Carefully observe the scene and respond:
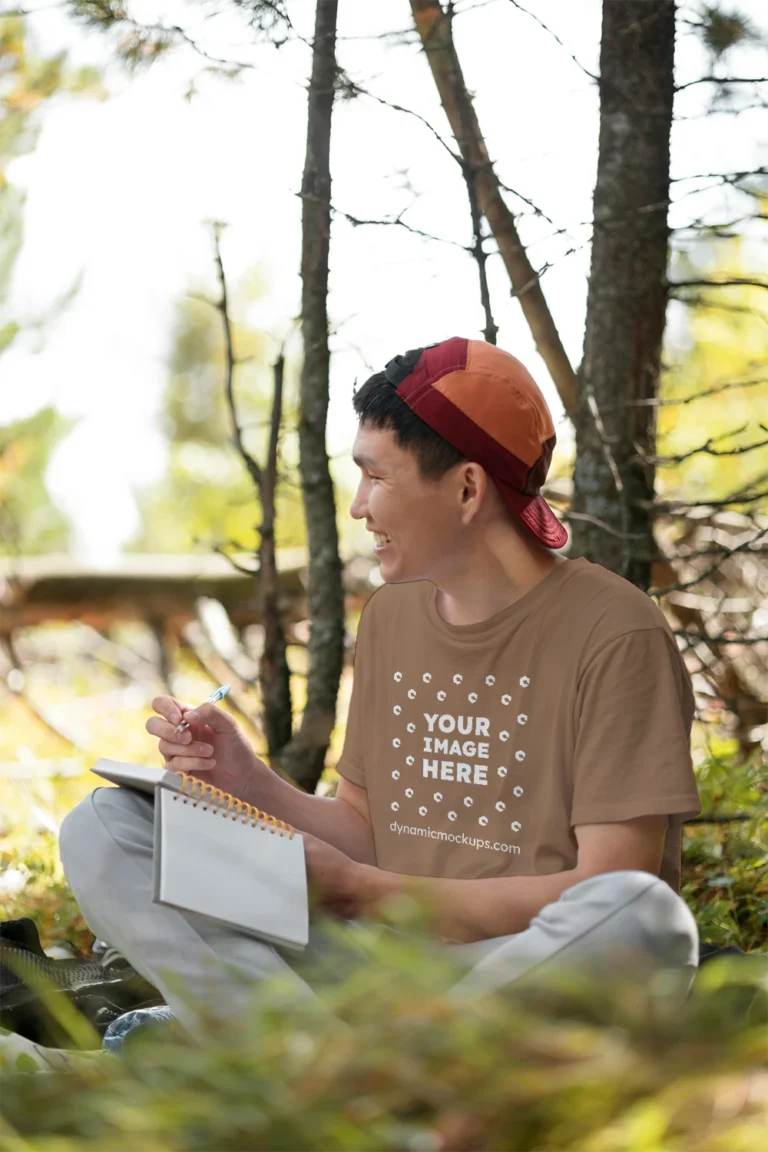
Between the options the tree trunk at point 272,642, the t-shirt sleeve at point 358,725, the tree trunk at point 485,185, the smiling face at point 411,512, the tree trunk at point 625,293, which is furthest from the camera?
the tree trunk at point 272,642

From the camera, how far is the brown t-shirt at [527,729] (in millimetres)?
1973

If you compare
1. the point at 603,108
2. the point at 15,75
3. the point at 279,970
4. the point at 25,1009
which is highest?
the point at 15,75

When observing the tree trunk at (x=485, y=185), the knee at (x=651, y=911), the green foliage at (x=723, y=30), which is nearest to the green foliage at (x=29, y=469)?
the tree trunk at (x=485, y=185)

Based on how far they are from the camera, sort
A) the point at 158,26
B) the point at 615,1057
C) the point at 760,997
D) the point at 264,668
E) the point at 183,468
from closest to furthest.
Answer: the point at 615,1057
the point at 760,997
the point at 158,26
the point at 264,668
the point at 183,468

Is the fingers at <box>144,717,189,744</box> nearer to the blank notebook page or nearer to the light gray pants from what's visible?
the light gray pants

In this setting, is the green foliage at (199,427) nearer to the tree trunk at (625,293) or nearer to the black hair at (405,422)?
the tree trunk at (625,293)

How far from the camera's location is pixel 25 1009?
222cm

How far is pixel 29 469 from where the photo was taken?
16.5 m

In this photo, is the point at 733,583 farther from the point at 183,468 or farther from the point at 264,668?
the point at 183,468

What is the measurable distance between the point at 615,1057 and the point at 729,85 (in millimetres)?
2789

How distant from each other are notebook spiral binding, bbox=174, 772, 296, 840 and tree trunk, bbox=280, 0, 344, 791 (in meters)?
1.45

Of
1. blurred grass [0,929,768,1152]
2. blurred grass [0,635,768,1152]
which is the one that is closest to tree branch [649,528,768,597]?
Answer: blurred grass [0,635,768,1152]

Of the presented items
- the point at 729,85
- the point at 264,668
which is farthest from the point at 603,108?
the point at 264,668

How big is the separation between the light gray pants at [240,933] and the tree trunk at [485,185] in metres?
1.81
